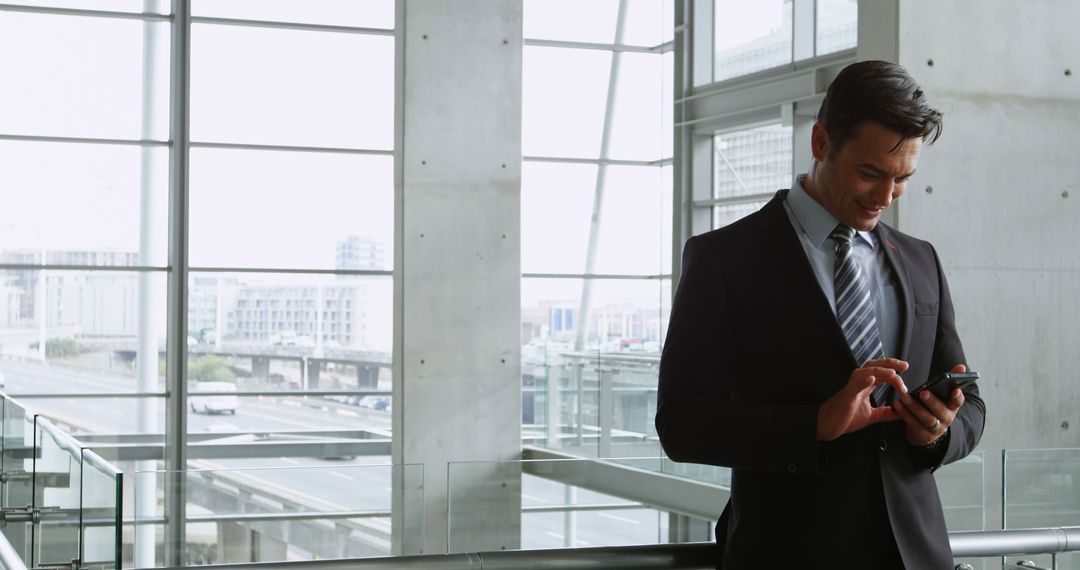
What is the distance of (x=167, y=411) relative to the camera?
1340 cm

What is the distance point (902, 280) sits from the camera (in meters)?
2.09

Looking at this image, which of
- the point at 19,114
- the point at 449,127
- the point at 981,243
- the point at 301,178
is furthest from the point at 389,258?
the point at 981,243

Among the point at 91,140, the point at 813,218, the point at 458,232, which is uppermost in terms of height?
the point at 91,140

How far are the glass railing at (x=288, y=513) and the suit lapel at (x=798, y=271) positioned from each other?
5.24 feet

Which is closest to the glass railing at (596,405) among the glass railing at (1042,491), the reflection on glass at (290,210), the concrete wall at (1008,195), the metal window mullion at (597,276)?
the metal window mullion at (597,276)

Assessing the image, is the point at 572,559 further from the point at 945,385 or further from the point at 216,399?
the point at 216,399

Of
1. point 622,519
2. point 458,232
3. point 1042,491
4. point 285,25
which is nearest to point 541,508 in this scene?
point 622,519

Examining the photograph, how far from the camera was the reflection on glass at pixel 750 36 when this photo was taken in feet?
46.5

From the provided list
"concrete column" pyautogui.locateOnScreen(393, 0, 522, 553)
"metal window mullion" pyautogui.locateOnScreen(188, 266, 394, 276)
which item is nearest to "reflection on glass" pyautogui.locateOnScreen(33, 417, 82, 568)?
"concrete column" pyautogui.locateOnScreen(393, 0, 522, 553)

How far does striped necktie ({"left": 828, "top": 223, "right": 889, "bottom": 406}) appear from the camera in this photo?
201 cm

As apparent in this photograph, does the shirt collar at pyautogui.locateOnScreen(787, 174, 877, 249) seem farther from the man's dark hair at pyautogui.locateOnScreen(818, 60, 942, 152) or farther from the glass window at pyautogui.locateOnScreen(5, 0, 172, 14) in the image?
the glass window at pyautogui.locateOnScreen(5, 0, 172, 14)

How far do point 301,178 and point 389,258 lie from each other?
52.9 inches

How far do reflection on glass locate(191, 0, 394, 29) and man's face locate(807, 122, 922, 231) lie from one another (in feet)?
40.1

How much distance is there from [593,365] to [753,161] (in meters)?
3.23
